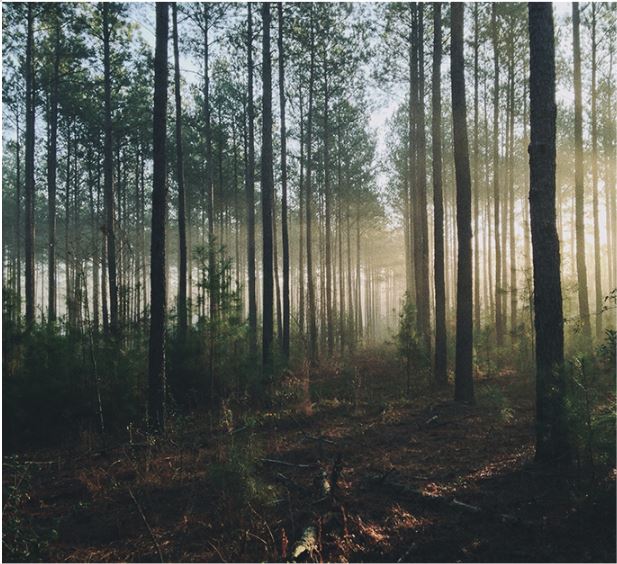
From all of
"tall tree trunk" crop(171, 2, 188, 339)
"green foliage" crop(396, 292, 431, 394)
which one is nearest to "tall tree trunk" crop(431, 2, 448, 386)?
"green foliage" crop(396, 292, 431, 394)

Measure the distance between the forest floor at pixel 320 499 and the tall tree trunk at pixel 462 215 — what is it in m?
1.26

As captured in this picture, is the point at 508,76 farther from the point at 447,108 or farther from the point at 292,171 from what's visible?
the point at 292,171

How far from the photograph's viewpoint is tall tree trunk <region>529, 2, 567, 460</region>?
5.37 metres

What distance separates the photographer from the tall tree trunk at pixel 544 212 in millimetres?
5367

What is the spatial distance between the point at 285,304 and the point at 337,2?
1150cm

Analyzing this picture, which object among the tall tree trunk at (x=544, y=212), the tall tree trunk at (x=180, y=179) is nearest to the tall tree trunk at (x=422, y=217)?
the tall tree trunk at (x=544, y=212)

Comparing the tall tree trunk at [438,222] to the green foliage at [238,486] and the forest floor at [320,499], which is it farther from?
the green foliage at [238,486]

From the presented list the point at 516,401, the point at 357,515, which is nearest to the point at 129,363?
the point at 357,515

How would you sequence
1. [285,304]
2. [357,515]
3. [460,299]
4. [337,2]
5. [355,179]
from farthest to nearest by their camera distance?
[355,179], [337,2], [285,304], [460,299], [357,515]

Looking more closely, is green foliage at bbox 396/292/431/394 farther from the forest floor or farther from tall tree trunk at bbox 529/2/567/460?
tall tree trunk at bbox 529/2/567/460

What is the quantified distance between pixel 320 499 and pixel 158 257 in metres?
5.18

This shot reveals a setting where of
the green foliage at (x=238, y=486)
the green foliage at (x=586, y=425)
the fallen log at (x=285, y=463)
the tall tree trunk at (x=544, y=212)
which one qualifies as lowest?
the fallen log at (x=285, y=463)

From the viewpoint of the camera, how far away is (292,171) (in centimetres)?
2067

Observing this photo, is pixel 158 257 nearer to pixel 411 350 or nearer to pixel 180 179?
pixel 180 179
